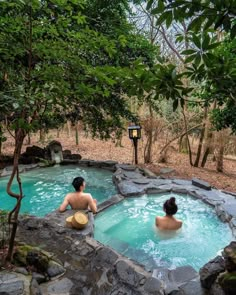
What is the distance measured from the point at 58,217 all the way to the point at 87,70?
261 centimetres

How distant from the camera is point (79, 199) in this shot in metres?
4.33

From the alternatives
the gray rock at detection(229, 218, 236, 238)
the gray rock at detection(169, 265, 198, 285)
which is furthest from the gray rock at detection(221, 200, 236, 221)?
the gray rock at detection(169, 265, 198, 285)

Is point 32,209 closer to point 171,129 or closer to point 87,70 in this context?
point 87,70

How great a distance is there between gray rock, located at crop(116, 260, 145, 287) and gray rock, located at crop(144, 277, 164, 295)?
0.32 ft

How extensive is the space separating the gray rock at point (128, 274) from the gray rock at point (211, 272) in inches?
25.2

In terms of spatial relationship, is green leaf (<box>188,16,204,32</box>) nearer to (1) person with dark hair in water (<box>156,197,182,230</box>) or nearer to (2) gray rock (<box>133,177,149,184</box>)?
(1) person with dark hair in water (<box>156,197,182,230</box>)

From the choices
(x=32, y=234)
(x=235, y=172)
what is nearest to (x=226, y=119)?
(x=32, y=234)

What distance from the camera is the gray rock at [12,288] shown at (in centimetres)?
226

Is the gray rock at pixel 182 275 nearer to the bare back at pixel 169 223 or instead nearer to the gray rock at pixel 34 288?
the bare back at pixel 169 223

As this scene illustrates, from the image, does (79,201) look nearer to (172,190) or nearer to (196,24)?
(172,190)

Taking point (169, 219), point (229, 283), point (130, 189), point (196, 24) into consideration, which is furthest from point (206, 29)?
point (130, 189)

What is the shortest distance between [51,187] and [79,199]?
8.34 ft

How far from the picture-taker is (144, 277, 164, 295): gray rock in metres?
2.49

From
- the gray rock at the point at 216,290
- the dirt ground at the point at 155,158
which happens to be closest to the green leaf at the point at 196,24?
the gray rock at the point at 216,290
